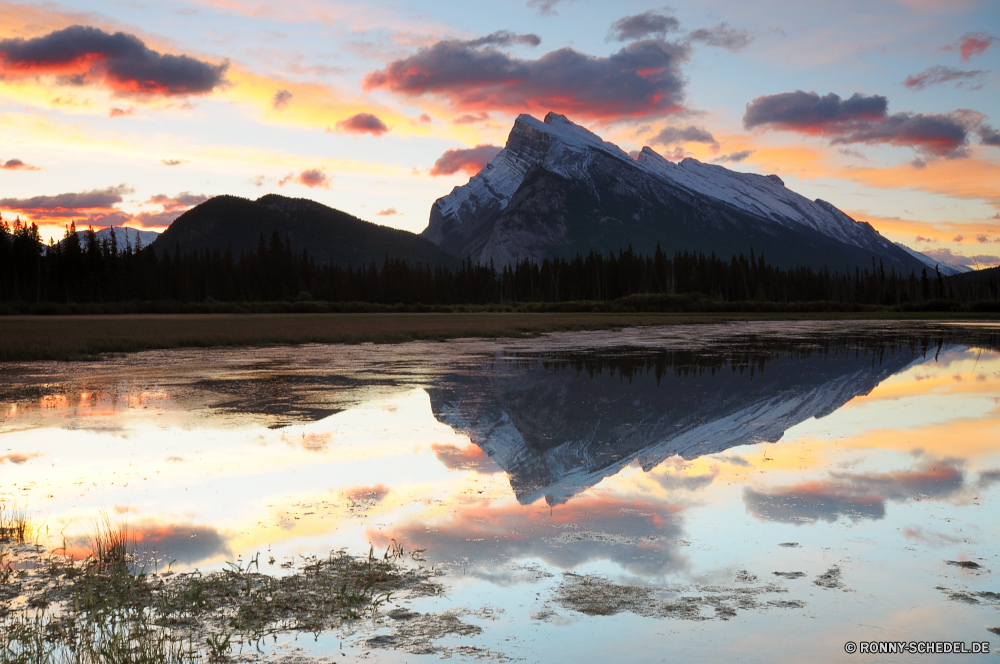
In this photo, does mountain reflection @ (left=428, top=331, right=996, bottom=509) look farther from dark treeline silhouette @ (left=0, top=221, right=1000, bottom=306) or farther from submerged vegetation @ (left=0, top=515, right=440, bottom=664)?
dark treeline silhouette @ (left=0, top=221, right=1000, bottom=306)

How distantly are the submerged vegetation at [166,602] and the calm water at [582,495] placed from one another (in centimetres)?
43

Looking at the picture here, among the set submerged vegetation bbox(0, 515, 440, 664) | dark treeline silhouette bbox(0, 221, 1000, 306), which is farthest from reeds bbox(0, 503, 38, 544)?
dark treeline silhouette bbox(0, 221, 1000, 306)

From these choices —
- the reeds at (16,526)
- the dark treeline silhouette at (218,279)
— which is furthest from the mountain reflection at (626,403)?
the dark treeline silhouette at (218,279)

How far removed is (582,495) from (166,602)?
19.3ft

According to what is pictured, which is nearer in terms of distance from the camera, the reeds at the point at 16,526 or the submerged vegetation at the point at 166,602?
the submerged vegetation at the point at 166,602

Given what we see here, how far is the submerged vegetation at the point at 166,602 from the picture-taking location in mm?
5469

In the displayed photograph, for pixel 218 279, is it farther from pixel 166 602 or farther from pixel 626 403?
pixel 166 602

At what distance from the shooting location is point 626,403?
1920 centimetres

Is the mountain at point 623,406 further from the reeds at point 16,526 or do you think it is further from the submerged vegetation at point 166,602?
the reeds at point 16,526

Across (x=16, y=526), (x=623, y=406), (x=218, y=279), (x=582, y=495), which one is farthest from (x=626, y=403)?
(x=218, y=279)

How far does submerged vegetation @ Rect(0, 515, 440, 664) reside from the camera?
17.9 ft

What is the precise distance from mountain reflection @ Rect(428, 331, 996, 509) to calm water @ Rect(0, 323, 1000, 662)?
0.11 m

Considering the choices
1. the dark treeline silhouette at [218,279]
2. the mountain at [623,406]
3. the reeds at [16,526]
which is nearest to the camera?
the reeds at [16,526]

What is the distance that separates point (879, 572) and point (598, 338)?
42936 millimetres
